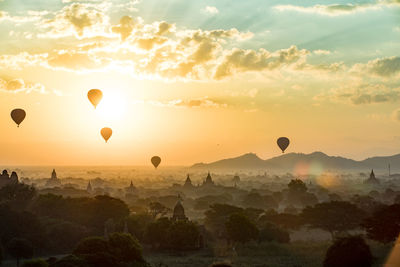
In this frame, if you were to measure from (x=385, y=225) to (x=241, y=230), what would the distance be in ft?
56.3

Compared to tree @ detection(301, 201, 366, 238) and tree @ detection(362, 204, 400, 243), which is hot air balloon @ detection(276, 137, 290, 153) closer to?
tree @ detection(301, 201, 366, 238)

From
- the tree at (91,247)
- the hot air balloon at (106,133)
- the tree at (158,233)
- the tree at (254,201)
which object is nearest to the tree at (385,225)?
the tree at (158,233)

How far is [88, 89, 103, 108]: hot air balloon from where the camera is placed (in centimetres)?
7275

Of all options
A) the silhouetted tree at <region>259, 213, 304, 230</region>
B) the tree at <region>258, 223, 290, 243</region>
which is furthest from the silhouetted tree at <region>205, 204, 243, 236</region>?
the tree at <region>258, 223, 290, 243</region>

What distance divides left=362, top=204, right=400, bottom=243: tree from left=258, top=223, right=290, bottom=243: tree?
39.2 ft

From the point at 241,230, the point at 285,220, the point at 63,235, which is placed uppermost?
the point at 241,230

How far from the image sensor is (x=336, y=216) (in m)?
65.9

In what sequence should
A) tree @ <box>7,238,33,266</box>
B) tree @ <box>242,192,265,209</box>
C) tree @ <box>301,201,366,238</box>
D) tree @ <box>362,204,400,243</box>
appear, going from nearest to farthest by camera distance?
tree @ <box>7,238,33,266</box>, tree @ <box>362,204,400,243</box>, tree @ <box>301,201,366,238</box>, tree @ <box>242,192,265,209</box>

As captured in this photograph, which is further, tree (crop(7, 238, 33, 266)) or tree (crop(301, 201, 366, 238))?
tree (crop(301, 201, 366, 238))

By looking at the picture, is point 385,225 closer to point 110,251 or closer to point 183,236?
point 183,236

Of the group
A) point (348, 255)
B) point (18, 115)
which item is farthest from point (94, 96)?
point (348, 255)

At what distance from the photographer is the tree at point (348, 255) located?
142ft

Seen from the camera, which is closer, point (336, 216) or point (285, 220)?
point (336, 216)

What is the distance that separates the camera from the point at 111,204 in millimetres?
67188
